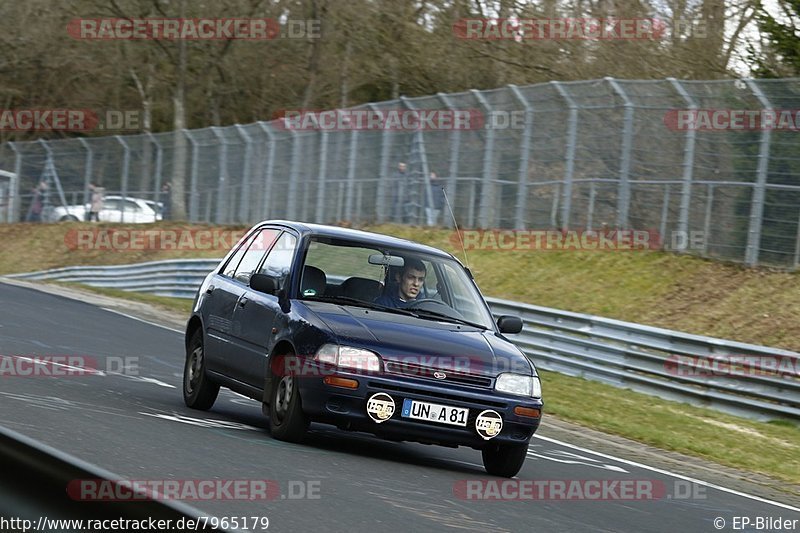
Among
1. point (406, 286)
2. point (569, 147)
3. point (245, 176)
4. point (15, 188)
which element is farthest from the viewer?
point (15, 188)

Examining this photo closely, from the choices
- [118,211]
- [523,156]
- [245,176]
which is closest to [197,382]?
[523,156]

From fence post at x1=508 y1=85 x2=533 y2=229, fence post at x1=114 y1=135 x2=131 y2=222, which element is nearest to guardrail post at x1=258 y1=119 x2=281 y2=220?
fence post at x1=114 y1=135 x2=131 y2=222

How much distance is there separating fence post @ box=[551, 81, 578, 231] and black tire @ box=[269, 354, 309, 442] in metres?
17.3

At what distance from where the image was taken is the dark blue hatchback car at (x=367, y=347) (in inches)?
342

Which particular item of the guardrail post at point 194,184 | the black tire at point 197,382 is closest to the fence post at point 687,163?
the black tire at point 197,382

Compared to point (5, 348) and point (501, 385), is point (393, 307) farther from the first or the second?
point (5, 348)

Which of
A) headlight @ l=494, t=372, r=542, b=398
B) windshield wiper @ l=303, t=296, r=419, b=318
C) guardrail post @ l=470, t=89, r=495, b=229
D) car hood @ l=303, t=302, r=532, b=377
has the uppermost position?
guardrail post @ l=470, t=89, r=495, b=229

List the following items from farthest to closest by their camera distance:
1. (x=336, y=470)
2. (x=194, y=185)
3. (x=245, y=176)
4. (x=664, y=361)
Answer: (x=194, y=185) → (x=245, y=176) → (x=664, y=361) → (x=336, y=470)

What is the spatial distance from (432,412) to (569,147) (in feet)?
58.4

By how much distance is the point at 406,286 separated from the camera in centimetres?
992

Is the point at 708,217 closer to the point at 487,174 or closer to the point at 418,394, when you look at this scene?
the point at 487,174

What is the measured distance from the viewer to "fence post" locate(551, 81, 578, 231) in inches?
1016

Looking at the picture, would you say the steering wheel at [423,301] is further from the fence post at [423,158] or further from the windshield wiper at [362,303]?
the fence post at [423,158]

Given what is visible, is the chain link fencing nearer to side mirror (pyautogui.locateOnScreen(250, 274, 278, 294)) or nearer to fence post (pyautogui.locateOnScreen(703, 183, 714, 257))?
fence post (pyautogui.locateOnScreen(703, 183, 714, 257))
